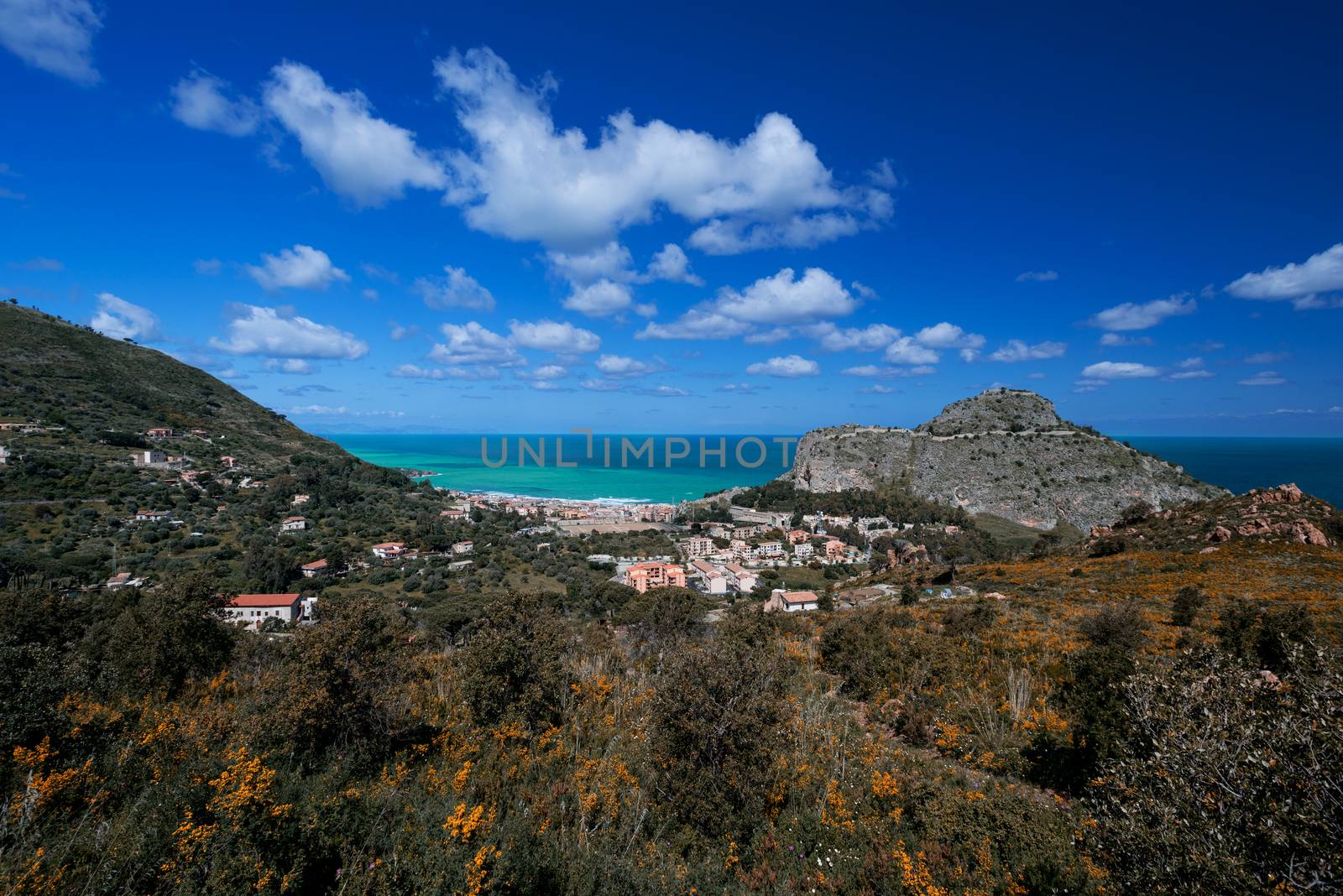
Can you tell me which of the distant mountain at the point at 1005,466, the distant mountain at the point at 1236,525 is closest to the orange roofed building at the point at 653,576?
the distant mountain at the point at 1236,525

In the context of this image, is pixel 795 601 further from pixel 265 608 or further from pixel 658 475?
pixel 658 475

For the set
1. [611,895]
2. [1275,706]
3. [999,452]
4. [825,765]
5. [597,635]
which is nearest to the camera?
[1275,706]

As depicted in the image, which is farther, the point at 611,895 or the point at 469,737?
A: the point at 469,737

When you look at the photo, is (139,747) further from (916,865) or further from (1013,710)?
(1013,710)

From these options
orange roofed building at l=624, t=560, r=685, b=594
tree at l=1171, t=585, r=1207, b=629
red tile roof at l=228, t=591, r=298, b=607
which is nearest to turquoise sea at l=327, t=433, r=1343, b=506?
orange roofed building at l=624, t=560, r=685, b=594

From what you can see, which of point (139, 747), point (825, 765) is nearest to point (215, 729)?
point (139, 747)

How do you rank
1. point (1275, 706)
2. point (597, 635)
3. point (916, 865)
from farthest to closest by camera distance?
point (597, 635) → point (916, 865) → point (1275, 706)

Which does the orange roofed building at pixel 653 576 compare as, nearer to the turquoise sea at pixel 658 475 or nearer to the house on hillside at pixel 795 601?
the house on hillside at pixel 795 601

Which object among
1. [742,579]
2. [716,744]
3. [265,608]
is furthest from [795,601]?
[265,608]

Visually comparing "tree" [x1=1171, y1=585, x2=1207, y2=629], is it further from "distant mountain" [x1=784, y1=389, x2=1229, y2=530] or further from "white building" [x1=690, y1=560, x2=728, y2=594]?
"distant mountain" [x1=784, y1=389, x2=1229, y2=530]
